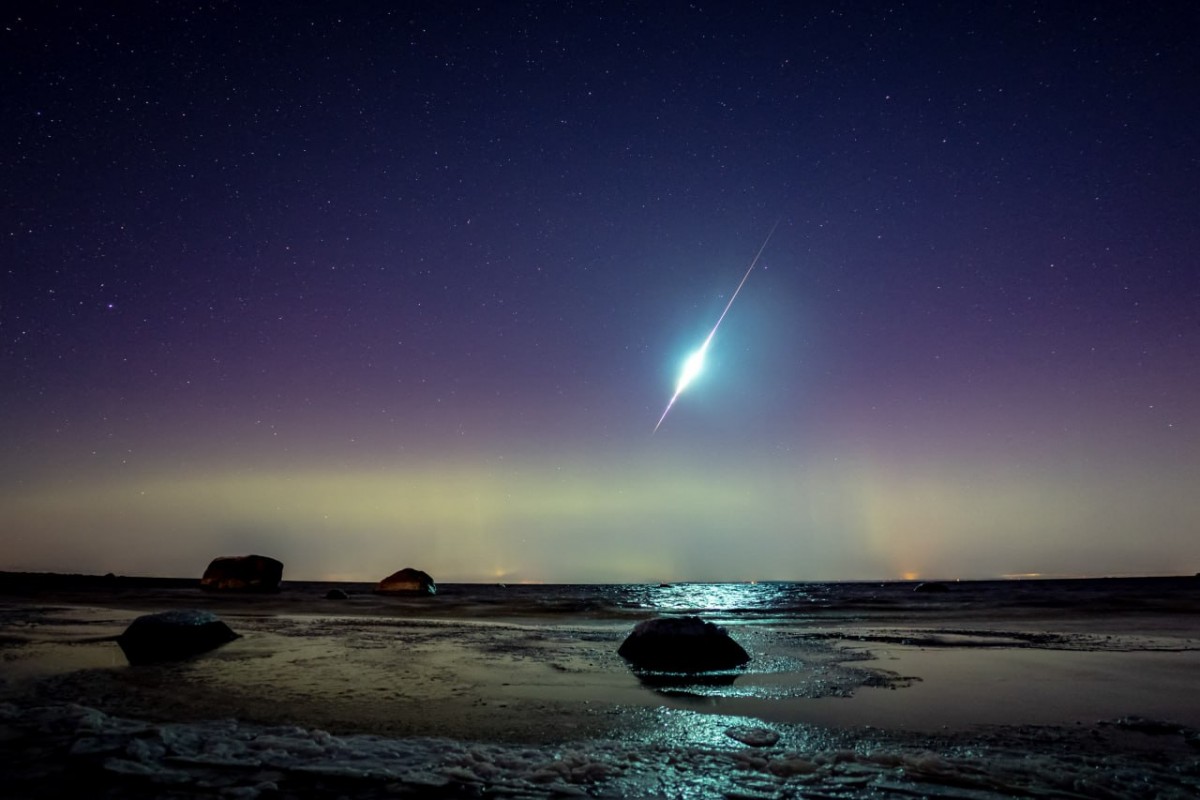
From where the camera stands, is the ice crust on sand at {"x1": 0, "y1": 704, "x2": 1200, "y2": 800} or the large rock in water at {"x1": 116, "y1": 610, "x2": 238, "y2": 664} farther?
the large rock in water at {"x1": 116, "y1": 610, "x2": 238, "y2": 664}

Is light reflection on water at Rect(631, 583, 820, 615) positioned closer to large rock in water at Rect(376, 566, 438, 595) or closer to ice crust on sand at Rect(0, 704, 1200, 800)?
large rock in water at Rect(376, 566, 438, 595)

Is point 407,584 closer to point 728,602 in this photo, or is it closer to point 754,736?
point 728,602

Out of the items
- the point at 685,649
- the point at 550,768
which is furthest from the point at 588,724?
the point at 685,649

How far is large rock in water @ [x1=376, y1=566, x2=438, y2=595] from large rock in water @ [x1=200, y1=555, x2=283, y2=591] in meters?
9.85

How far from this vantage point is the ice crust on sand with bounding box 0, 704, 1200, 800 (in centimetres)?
416

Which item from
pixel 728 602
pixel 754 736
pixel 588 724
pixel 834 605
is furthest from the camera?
pixel 728 602

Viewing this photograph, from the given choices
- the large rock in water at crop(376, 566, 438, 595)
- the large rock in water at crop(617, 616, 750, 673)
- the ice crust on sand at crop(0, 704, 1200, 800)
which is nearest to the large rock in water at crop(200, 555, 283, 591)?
the large rock in water at crop(376, 566, 438, 595)

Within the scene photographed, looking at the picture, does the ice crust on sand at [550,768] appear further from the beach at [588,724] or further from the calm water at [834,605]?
the calm water at [834,605]

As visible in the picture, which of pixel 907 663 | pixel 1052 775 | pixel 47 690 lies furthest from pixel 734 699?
pixel 47 690

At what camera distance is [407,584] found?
4959 cm

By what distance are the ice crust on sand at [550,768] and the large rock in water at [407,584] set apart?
1828 inches

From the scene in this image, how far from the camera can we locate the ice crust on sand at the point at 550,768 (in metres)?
4.16

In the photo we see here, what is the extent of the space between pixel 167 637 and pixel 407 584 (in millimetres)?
41325

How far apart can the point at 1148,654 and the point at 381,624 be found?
58.5 feet
